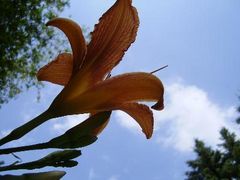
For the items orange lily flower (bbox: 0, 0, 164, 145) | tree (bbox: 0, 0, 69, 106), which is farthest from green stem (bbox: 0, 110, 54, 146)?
tree (bbox: 0, 0, 69, 106)

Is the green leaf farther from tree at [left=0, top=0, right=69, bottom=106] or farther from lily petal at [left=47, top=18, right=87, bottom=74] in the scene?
tree at [left=0, top=0, right=69, bottom=106]

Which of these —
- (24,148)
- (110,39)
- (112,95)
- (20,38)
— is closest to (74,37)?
(110,39)

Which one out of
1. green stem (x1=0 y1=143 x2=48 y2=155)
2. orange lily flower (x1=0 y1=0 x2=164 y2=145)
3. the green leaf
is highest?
orange lily flower (x1=0 y1=0 x2=164 y2=145)

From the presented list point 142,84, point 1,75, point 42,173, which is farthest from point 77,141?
point 1,75

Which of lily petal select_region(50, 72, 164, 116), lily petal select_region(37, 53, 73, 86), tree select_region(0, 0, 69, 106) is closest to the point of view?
lily petal select_region(50, 72, 164, 116)

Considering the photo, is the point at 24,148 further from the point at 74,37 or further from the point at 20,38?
the point at 20,38

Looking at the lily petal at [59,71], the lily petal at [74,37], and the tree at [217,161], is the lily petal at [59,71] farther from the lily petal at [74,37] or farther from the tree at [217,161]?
the tree at [217,161]

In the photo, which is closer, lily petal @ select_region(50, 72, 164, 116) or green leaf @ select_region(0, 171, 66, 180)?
green leaf @ select_region(0, 171, 66, 180)

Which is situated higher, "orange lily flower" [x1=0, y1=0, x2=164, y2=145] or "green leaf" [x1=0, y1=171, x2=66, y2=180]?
"orange lily flower" [x1=0, y1=0, x2=164, y2=145]

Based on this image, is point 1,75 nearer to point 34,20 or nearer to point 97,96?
point 34,20
